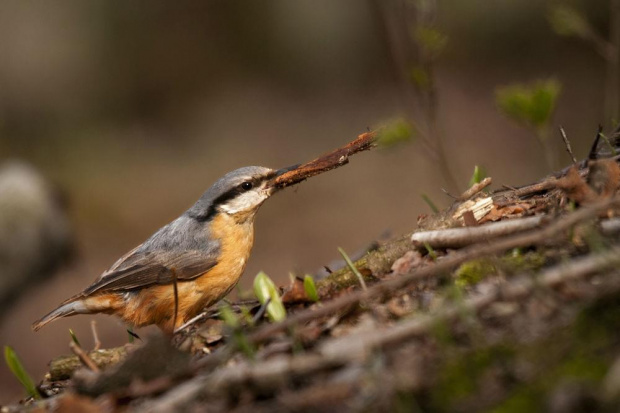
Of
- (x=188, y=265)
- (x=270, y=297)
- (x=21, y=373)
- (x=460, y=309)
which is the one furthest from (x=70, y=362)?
(x=460, y=309)

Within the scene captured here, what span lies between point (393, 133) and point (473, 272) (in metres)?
1.67

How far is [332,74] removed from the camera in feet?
37.4

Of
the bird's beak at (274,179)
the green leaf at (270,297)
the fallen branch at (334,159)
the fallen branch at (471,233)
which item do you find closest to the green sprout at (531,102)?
the fallen branch at (334,159)

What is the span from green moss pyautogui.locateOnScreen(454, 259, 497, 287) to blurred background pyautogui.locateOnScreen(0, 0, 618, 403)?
7022 millimetres

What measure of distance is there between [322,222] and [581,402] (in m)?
8.73

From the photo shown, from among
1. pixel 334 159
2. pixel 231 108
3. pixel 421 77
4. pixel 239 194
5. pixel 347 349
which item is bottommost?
pixel 347 349

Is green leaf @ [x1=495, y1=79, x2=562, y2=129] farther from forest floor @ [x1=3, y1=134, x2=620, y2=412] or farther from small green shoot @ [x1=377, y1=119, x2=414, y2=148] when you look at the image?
forest floor @ [x1=3, y1=134, x2=620, y2=412]

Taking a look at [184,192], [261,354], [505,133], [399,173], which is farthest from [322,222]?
[261,354]

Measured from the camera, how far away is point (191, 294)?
561 cm

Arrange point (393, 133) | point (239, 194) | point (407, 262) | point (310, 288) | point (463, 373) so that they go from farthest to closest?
1. point (239, 194)
2. point (393, 133)
3. point (407, 262)
4. point (310, 288)
5. point (463, 373)

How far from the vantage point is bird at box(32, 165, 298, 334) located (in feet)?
18.5

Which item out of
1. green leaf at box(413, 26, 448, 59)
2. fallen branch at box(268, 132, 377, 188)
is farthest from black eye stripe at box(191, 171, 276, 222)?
green leaf at box(413, 26, 448, 59)

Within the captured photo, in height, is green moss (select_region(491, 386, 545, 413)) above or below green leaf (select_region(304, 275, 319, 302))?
below

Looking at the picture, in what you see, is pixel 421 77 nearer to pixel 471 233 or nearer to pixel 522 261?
pixel 471 233
